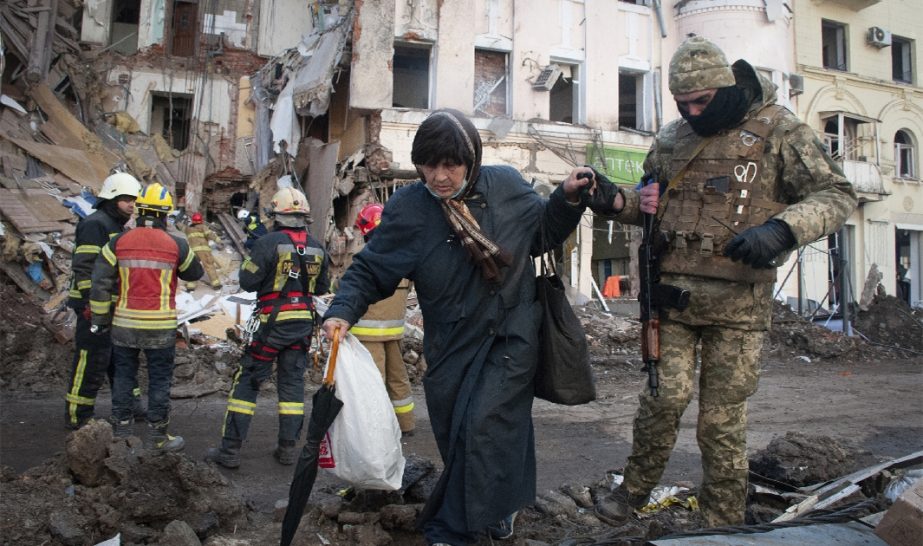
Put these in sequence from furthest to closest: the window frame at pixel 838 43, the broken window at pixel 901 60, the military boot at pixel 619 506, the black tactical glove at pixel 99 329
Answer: the broken window at pixel 901 60, the window frame at pixel 838 43, the black tactical glove at pixel 99 329, the military boot at pixel 619 506

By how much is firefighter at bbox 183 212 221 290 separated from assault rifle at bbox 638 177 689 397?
9435 mm

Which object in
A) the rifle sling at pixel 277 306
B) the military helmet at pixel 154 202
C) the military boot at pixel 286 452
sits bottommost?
the military boot at pixel 286 452

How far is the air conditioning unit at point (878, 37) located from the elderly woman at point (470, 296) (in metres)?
24.9

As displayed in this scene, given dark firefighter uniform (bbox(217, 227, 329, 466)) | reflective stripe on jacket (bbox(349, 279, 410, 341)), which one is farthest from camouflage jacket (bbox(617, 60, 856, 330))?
dark firefighter uniform (bbox(217, 227, 329, 466))

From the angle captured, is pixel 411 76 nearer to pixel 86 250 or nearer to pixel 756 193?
pixel 86 250

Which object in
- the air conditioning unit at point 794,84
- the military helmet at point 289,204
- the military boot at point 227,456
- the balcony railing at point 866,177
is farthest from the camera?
the balcony railing at point 866,177

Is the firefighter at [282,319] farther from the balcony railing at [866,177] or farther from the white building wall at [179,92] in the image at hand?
the balcony railing at [866,177]

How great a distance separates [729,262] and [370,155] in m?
14.1

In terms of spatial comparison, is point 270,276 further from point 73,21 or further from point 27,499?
point 73,21

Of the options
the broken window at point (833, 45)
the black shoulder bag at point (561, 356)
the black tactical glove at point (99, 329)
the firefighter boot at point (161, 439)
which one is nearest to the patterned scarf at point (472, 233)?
the black shoulder bag at point (561, 356)

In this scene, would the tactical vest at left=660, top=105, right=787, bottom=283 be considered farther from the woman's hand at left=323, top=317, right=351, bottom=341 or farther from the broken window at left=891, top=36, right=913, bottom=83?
the broken window at left=891, top=36, right=913, bottom=83

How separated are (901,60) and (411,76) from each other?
60.0ft

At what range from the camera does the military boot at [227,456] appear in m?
5.00

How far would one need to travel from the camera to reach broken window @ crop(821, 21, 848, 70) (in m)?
23.3
